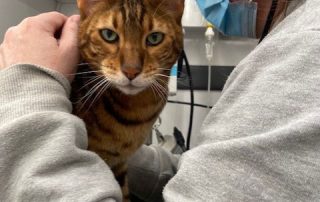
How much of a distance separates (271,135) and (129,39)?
41 centimetres

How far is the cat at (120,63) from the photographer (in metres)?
0.77

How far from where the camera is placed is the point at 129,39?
2.54 ft

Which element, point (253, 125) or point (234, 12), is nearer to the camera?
point (253, 125)

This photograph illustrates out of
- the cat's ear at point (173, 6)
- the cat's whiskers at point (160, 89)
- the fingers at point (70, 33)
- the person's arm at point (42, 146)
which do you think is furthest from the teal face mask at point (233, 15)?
the person's arm at point (42, 146)

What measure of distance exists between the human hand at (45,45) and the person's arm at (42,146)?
0.04 m

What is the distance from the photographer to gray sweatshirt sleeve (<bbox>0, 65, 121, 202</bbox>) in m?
0.48

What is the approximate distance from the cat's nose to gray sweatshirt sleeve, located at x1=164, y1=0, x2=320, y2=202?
0.27m

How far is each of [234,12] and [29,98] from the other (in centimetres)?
56

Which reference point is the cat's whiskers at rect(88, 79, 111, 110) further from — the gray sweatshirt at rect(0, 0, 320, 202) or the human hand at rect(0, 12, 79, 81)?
the gray sweatshirt at rect(0, 0, 320, 202)

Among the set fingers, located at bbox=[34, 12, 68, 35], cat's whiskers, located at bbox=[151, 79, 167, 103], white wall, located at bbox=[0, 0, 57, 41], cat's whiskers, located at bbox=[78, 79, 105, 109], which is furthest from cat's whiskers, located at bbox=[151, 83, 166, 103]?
white wall, located at bbox=[0, 0, 57, 41]

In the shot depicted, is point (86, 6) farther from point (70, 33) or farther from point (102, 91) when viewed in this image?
point (102, 91)

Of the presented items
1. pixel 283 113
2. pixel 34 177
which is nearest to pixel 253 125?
pixel 283 113

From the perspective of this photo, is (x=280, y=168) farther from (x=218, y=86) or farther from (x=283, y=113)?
(x=218, y=86)

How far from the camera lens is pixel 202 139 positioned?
1.90ft
